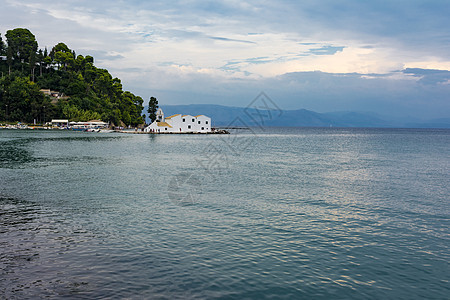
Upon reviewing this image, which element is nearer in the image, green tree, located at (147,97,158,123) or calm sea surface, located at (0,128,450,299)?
calm sea surface, located at (0,128,450,299)

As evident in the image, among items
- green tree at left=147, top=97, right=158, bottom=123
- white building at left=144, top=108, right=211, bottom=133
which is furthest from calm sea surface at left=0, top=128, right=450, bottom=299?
green tree at left=147, top=97, right=158, bottom=123

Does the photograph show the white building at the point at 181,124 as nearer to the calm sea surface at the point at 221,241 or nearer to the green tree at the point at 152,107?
the green tree at the point at 152,107

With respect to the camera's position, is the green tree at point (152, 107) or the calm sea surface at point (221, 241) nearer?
the calm sea surface at point (221, 241)

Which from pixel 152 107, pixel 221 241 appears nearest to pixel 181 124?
pixel 152 107

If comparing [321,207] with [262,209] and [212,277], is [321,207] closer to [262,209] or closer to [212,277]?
[262,209]

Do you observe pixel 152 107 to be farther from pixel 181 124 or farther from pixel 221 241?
pixel 221 241

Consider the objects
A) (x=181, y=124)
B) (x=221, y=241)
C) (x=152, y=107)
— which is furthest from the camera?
(x=152, y=107)

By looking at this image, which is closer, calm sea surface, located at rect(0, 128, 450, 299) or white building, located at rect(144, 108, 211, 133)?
calm sea surface, located at rect(0, 128, 450, 299)

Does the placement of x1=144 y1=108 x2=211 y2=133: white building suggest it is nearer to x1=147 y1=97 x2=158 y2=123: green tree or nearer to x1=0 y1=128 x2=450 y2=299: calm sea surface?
x1=147 y1=97 x2=158 y2=123: green tree

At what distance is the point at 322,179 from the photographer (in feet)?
133

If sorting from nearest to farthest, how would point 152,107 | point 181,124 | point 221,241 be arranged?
point 221,241 < point 181,124 < point 152,107

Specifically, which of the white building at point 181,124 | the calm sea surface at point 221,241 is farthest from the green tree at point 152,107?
the calm sea surface at point 221,241

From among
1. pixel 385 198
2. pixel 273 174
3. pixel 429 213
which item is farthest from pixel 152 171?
pixel 429 213

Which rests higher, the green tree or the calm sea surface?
the green tree
